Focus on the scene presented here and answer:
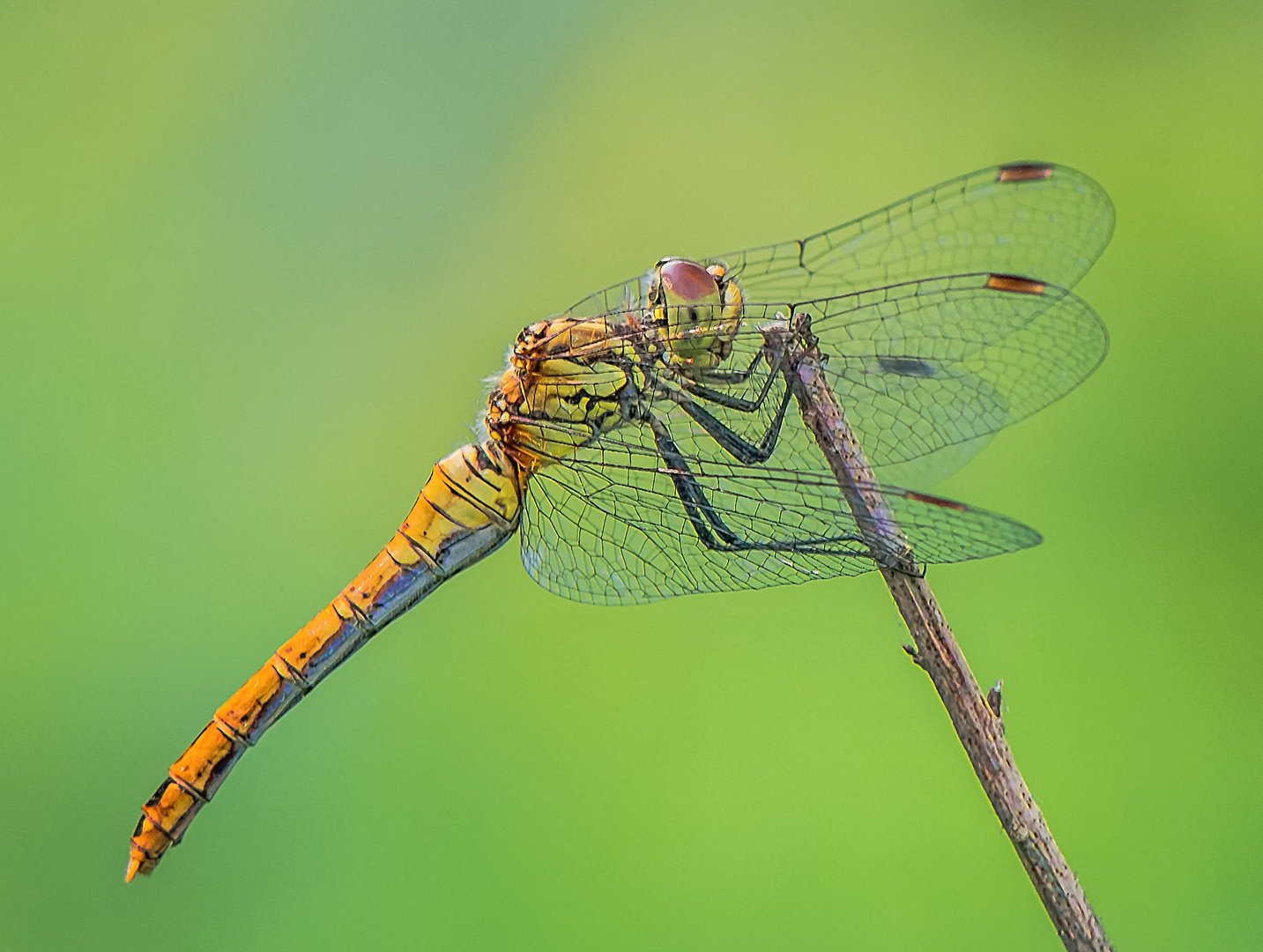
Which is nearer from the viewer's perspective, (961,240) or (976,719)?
(976,719)

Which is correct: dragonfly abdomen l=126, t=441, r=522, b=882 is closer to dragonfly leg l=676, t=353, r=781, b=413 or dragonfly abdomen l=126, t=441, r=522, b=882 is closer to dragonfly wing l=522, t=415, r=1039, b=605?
dragonfly wing l=522, t=415, r=1039, b=605

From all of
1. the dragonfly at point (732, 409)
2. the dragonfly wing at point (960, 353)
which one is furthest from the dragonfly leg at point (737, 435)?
the dragonfly wing at point (960, 353)

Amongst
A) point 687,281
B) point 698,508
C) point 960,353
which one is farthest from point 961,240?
point 698,508

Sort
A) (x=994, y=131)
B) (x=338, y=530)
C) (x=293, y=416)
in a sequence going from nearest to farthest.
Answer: (x=338, y=530) < (x=293, y=416) < (x=994, y=131)

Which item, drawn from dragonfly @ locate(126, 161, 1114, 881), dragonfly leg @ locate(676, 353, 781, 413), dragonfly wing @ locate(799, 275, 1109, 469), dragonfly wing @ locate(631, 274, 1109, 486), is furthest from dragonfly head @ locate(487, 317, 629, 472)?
dragonfly wing @ locate(799, 275, 1109, 469)

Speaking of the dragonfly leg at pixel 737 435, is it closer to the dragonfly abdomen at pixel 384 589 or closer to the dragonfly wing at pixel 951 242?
the dragonfly wing at pixel 951 242

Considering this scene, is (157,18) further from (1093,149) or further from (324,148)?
(1093,149)

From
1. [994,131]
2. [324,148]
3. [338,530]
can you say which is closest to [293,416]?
[338,530]

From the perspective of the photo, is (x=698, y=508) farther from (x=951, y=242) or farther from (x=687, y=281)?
(x=951, y=242)
